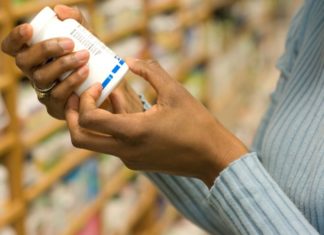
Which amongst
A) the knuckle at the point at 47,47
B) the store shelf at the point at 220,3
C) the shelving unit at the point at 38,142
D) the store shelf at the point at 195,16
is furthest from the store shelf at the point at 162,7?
the knuckle at the point at 47,47

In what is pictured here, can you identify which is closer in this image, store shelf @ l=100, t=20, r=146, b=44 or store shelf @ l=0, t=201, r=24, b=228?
store shelf @ l=0, t=201, r=24, b=228

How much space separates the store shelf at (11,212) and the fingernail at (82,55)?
100 cm

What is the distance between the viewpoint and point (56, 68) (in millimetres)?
779

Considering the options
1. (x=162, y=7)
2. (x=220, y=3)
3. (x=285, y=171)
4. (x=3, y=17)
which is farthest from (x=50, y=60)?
(x=220, y=3)

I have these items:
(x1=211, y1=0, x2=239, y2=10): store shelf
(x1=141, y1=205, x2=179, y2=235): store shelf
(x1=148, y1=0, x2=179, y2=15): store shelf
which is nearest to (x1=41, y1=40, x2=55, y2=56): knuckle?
(x1=148, y1=0, x2=179, y2=15): store shelf

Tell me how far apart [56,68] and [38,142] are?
3.62 feet

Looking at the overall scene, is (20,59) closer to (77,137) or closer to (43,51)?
(43,51)

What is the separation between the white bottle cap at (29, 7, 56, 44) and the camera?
0.82m

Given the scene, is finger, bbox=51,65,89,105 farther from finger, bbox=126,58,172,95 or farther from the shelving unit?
the shelving unit

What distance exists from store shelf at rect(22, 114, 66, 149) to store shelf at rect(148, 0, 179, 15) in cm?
83

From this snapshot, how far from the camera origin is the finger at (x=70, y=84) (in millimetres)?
799

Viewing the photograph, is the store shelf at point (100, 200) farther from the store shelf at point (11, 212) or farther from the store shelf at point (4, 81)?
the store shelf at point (4, 81)

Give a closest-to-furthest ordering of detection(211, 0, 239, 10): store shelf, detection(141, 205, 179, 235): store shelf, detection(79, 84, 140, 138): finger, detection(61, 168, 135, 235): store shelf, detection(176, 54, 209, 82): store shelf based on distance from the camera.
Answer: detection(79, 84, 140, 138): finger → detection(61, 168, 135, 235): store shelf → detection(141, 205, 179, 235): store shelf → detection(176, 54, 209, 82): store shelf → detection(211, 0, 239, 10): store shelf

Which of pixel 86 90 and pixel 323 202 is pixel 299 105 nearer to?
pixel 323 202
